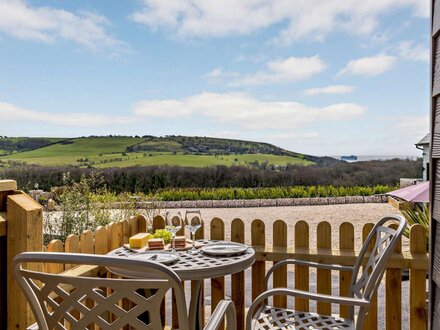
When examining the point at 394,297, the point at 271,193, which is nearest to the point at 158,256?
the point at 394,297

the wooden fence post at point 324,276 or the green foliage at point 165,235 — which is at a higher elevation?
the green foliage at point 165,235

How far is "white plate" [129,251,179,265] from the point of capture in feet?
6.23

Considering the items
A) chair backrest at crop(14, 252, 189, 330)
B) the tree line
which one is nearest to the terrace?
chair backrest at crop(14, 252, 189, 330)

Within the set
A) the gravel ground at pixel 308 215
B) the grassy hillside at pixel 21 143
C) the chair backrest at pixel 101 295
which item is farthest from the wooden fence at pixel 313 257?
the grassy hillside at pixel 21 143

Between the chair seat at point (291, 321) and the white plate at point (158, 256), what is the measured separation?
513 millimetres

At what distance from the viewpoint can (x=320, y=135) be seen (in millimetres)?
49250

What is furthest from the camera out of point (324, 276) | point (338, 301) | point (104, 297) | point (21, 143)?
point (21, 143)

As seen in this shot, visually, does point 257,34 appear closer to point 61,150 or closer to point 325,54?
point 325,54

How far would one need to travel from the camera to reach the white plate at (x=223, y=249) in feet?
6.94

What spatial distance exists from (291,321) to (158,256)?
75 centimetres

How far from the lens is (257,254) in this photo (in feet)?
8.72

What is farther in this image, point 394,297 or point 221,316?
point 394,297

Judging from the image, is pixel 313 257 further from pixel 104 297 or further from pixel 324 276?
pixel 104 297

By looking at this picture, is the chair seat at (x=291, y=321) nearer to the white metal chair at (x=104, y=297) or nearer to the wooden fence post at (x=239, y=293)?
the wooden fence post at (x=239, y=293)
